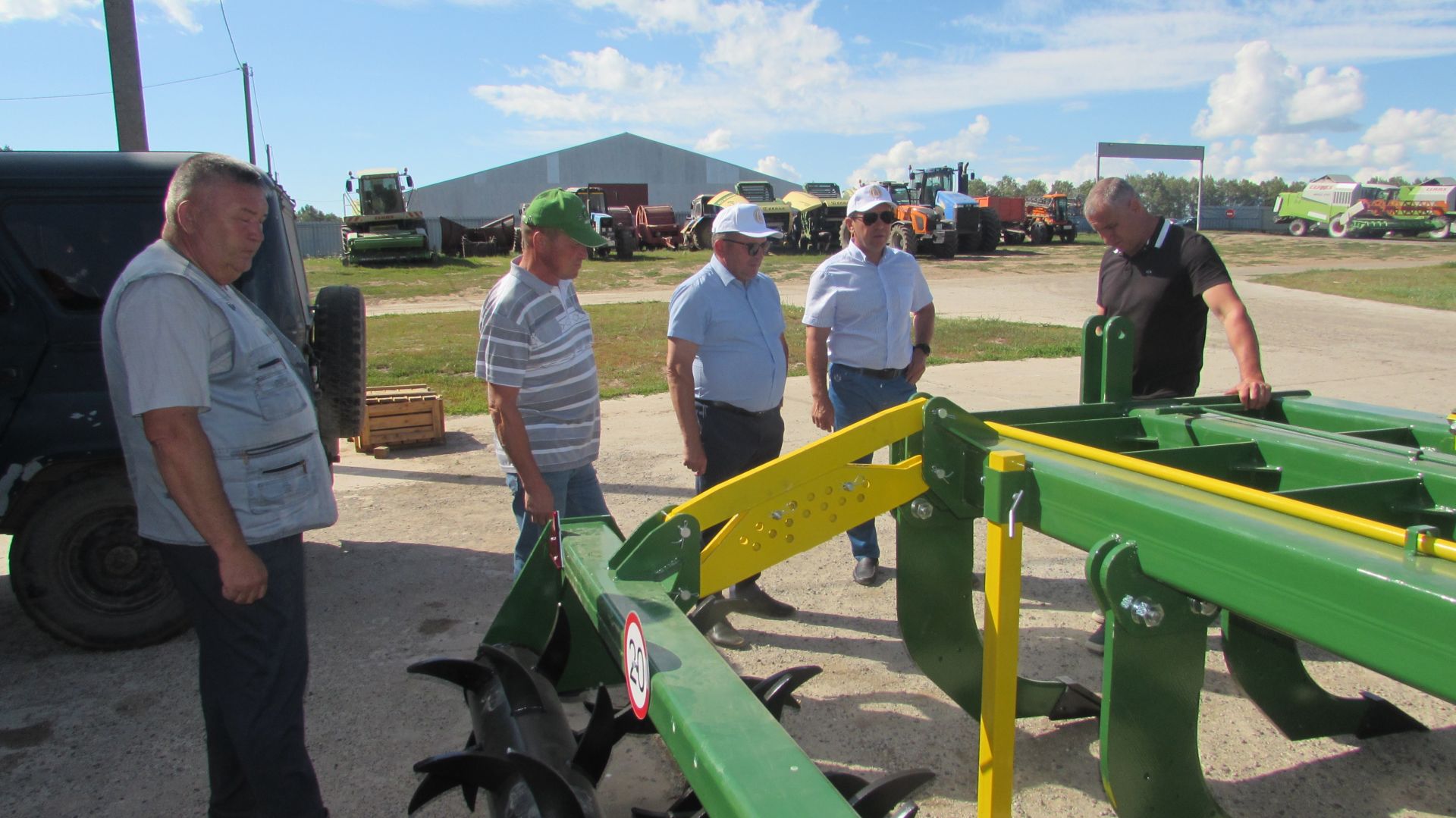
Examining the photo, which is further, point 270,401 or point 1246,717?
point 1246,717

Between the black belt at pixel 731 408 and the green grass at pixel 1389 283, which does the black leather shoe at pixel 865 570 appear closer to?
the black belt at pixel 731 408

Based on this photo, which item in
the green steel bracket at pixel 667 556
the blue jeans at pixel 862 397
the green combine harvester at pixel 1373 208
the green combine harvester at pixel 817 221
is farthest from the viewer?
the green combine harvester at pixel 1373 208

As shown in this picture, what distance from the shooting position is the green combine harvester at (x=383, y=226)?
29438 mm

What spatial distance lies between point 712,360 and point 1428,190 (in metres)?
51.6

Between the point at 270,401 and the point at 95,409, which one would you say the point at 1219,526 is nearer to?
the point at 270,401

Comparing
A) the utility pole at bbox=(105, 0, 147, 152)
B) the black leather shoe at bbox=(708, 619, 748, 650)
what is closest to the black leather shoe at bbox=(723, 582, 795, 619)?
the black leather shoe at bbox=(708, 619, 748, 650)

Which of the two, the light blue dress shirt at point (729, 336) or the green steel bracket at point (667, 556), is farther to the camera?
the light blue dress shirt at point (729, 336)

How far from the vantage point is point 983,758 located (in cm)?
232

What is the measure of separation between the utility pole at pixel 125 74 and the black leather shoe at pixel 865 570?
5.83 meters

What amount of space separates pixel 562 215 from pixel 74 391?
2.36 metres

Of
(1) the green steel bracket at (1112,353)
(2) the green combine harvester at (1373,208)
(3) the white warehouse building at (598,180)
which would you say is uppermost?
(3) the white warehouse building at (598,180)

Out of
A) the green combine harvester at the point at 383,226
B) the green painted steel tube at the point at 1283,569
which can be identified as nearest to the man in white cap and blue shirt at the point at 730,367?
the green painted steel tube at the point at 1283,569

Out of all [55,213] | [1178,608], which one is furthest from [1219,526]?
[55,213]

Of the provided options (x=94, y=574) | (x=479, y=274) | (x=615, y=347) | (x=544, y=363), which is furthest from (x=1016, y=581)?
(x=479, y=274)
